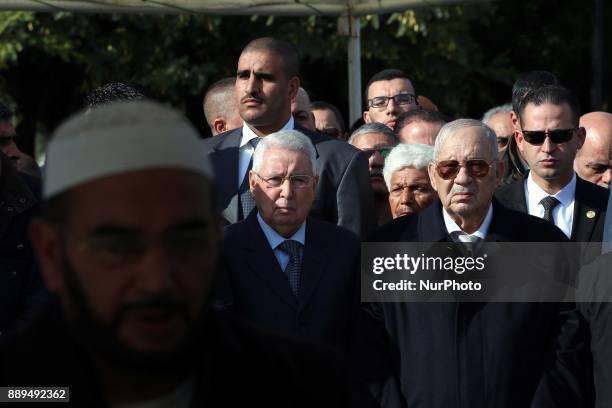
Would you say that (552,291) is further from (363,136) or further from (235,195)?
(363,136)

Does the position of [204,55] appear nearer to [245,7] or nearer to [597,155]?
[245,7]

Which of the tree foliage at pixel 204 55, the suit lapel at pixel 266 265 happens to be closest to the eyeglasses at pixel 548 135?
the suit lapel at pixel 266 265

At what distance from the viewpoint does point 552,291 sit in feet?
16.5

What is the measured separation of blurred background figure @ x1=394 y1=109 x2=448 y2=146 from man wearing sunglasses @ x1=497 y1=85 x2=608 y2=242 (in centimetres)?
79

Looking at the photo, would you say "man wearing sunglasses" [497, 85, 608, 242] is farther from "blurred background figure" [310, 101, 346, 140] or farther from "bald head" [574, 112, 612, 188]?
"blurred background figure" [310, 101, 346, 140]

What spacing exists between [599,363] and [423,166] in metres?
1.36

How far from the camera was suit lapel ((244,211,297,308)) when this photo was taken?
5.11m

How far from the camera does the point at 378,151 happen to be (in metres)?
6.91

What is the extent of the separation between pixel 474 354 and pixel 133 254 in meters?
3.31

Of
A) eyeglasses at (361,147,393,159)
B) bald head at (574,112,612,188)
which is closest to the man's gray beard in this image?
eyeglasses at (361,147,393,159)

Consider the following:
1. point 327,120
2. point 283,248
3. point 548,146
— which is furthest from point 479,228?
point 327,120

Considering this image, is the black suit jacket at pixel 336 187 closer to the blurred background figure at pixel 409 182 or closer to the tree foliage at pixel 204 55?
the blurred background figure at pixel 409 182

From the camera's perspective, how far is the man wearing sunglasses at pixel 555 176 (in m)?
5.88

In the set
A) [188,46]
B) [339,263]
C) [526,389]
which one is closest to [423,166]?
[339,263]
